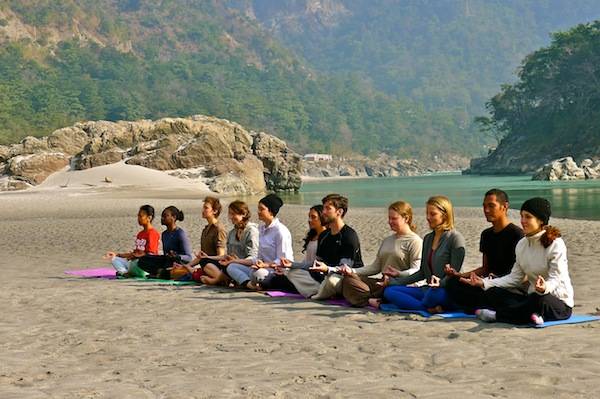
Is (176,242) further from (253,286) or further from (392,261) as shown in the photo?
(392,261)

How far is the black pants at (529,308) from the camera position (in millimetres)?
7324

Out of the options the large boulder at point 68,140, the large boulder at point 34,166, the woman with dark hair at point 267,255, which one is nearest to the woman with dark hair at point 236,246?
the woman with dark hair at point 267,255

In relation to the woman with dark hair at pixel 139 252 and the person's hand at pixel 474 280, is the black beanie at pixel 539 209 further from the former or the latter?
the woman with dark hair at pixel 139 252

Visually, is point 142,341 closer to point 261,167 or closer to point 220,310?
point 220,310

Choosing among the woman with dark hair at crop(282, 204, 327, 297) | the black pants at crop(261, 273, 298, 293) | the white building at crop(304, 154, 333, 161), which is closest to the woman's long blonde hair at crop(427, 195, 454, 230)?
the woman with dark hair at crop(282, 204, 327, 297)

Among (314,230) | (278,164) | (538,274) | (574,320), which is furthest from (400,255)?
(278,164)

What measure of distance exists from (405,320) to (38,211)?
27085 millimetres

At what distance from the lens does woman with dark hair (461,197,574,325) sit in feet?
23.9

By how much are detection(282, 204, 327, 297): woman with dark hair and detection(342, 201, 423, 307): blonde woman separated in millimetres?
676

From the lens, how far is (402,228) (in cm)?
891

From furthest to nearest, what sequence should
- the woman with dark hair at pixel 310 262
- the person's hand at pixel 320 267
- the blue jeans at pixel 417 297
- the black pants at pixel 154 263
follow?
the black pants at pixel 154 263
the woman with dark hair at pixel 310 262
the person's hand at pixel 320 267
the blue jeans at pixel 417 297

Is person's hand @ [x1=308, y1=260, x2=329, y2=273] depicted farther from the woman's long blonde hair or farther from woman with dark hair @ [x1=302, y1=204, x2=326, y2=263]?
the woman's long blonde hair

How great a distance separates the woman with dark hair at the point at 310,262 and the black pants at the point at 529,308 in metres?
2.70

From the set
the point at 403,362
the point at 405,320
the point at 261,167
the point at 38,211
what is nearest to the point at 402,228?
the point at 405,320
